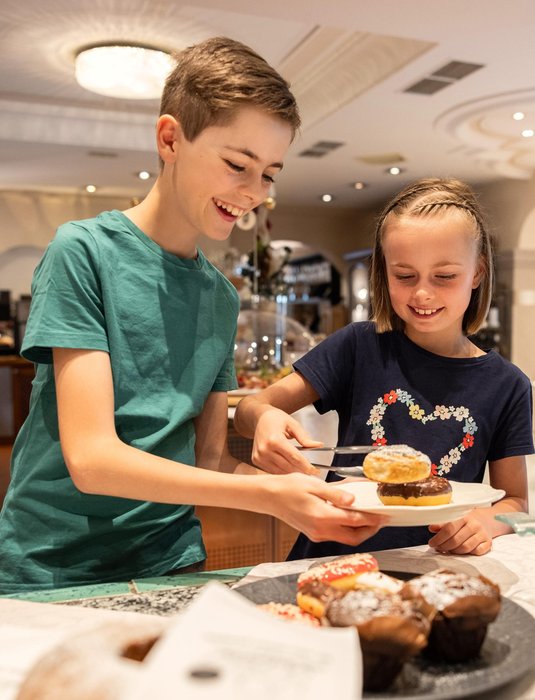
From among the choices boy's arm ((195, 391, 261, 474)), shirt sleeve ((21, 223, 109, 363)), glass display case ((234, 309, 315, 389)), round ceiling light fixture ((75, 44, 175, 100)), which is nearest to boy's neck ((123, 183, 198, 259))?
shirt sleeve ((21, 223, 109, 363))

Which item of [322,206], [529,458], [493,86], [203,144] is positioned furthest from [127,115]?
[203,144]

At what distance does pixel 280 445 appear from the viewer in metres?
1.33

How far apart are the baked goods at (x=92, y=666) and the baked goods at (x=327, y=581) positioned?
→ 0.63ft

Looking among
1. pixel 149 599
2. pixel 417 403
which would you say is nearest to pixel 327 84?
pixel 417 403

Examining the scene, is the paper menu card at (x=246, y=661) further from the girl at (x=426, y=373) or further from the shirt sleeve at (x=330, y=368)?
the shirt sleeve at (x=330, y=368)

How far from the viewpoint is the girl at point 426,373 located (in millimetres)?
Result: 1559

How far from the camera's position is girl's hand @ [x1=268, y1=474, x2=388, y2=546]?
107 cm

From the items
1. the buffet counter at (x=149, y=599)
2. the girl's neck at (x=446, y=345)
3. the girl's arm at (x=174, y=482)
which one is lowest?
the buffet counter at (x=149, y=599)

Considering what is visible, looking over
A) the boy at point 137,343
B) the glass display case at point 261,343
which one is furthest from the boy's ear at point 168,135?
the glass display case at point 261,343

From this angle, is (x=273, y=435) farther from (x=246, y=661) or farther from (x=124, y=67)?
(x=124, y=67)

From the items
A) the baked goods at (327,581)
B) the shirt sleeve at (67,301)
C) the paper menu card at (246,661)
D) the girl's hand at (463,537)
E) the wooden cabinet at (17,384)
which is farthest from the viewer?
the wooden cabinet at (17,384)

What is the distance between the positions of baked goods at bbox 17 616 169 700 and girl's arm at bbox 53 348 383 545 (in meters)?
0.39

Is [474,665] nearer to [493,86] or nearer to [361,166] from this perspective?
[493,86]

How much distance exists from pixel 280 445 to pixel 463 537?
361 mm
